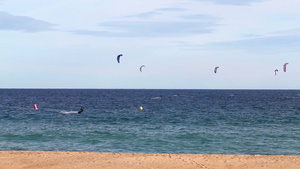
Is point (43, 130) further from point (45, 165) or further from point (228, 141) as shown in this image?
point (45, 165)

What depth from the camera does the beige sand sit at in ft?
56.0

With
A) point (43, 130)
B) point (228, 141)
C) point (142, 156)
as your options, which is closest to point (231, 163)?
point (142, 156)

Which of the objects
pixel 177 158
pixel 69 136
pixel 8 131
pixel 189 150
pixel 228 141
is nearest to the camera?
pixel 177 158

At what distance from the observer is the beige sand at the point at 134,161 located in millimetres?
17066

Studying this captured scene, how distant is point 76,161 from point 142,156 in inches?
123

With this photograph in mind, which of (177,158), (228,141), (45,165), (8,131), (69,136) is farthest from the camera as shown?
(8,131)

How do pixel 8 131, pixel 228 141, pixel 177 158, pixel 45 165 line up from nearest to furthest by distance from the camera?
pixel 45 165
pixel 177 158
pixel 228 141
pixel 8 131

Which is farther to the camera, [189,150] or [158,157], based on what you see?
[189,150]

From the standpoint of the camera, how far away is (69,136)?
30.8 metres

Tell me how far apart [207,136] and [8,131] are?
630 inches

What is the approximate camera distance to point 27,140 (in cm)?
2852

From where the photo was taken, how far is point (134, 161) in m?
18.0

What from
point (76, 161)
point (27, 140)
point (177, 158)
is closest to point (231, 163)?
point (177, 158)

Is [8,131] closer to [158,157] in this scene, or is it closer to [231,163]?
[158,157]
